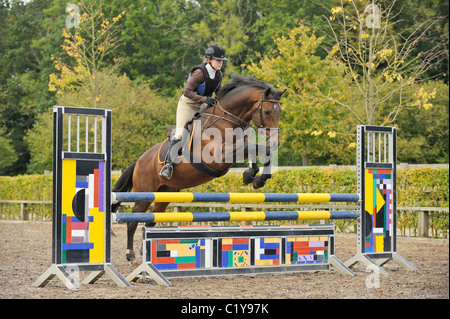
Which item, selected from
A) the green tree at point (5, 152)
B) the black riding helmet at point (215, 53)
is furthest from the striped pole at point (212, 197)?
the green tree at point (5, 152)

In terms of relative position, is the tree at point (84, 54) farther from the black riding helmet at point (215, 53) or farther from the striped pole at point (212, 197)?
the striped pole at point (212, 197)

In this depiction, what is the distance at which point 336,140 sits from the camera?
19.8 meters

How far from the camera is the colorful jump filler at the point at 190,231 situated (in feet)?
18.6

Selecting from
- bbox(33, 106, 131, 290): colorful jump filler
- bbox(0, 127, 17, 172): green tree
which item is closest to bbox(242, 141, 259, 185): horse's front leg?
bbox(33, 106, 131, 290): colorful jump filler

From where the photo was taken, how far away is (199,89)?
7.18m

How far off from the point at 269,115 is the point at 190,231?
4.93 ft

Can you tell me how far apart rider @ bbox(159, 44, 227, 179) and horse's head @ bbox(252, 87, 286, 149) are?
2.13ft

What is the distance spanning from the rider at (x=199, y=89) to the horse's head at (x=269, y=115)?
65cm

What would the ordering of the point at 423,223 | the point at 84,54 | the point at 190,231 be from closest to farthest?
the point at 190,231
the point at 423,223
the point at 84,54

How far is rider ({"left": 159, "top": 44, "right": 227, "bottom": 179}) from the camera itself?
6.91 m

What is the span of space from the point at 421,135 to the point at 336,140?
7666 mm

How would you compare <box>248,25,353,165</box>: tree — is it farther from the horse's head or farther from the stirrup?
the horse's head

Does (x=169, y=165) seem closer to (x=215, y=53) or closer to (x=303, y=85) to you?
(x=215, y=53)

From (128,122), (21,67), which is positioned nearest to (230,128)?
(128,122)
